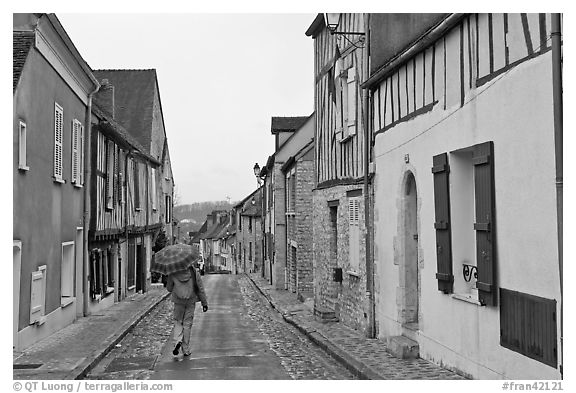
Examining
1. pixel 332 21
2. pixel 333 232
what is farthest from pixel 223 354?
pixel 332 21

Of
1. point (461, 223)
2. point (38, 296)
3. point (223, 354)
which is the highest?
point (461, 223)

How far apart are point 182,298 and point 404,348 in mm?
3096

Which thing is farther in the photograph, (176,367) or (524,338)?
(176,367)

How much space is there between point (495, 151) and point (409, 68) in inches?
122

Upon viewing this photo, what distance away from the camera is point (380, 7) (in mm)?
8266

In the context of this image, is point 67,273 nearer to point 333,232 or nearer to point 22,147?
point 22,147

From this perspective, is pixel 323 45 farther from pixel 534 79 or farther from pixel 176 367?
pixel 534 79

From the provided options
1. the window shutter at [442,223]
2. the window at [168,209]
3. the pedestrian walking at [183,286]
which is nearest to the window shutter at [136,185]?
the window at [168,209]

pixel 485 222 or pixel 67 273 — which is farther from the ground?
pixel 485 222

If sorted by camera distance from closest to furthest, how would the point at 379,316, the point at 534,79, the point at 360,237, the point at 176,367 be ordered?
the point at 534,79 < the point at 176,367 < the point at 379,316 < the point at 360,237

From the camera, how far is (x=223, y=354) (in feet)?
33.9

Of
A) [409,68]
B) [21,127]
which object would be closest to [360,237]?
[409,68]

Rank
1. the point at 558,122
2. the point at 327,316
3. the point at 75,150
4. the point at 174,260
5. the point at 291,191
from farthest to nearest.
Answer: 1. the point at 291,191
2. the point at 327,316
3. the point at 75,150
4. the point at 174,260
5. the point at 558,122
